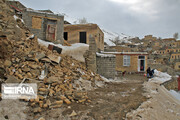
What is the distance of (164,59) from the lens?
123 ft

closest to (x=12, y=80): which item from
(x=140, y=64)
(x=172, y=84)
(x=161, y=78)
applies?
(x=161, y=78)

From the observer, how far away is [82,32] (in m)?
15.8

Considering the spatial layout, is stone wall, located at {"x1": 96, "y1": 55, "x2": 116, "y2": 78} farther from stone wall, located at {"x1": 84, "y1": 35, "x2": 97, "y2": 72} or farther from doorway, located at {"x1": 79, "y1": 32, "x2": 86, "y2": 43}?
doorway, located at {"x1": 79, "y1": 32, "x2": 86, "y2": 43}

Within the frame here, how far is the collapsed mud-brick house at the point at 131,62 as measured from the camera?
16.8 m

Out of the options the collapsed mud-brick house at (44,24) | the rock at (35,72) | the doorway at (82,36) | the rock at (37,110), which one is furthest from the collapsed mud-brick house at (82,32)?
the rock at (37,110)

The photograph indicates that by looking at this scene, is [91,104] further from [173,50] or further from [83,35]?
[173,50]

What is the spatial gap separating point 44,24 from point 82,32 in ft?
17.5

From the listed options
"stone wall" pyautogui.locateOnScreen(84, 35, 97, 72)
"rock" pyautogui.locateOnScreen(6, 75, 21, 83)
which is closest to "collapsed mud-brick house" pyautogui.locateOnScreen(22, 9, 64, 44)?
"stone wall" pyautogui.locateOnScreen(84, 35, 97, 72)

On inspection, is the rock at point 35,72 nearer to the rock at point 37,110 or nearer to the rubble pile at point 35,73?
the rubble pile at point 35,73

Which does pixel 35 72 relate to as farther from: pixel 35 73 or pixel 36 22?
pixel 36 22

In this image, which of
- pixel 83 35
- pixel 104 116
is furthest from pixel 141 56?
pixel 104 116

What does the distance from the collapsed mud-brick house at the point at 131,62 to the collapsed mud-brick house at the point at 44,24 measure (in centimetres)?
926

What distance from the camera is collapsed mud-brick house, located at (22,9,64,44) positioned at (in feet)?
37.7

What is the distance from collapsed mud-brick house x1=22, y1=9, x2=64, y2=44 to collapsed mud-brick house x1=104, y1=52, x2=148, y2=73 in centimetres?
926
